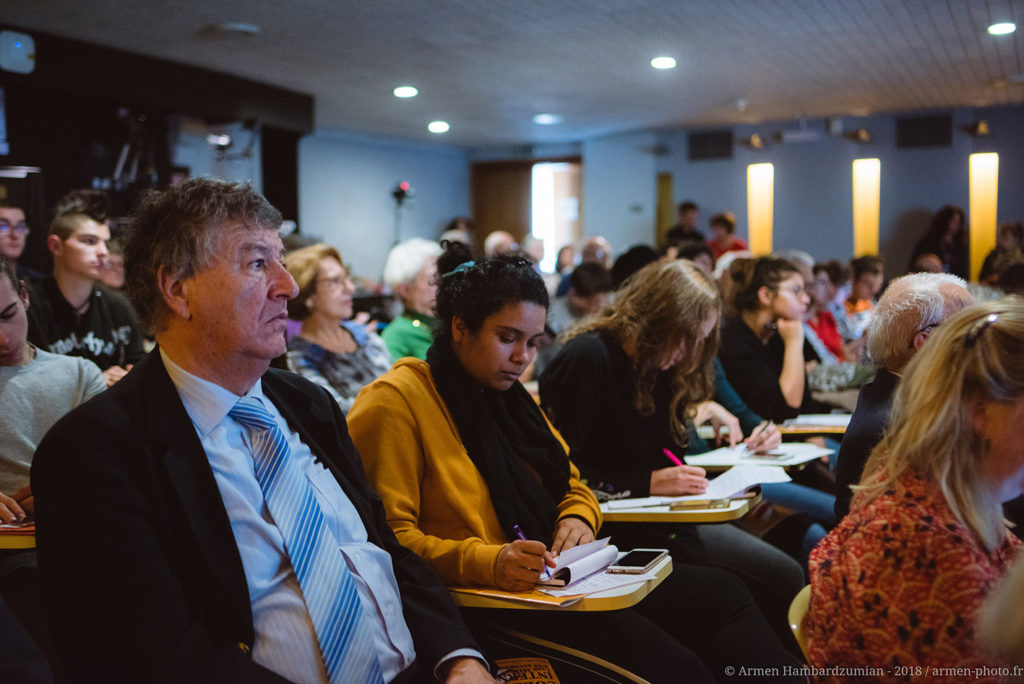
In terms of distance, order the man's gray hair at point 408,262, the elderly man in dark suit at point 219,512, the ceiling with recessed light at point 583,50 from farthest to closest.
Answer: the ceiling with recessed light at point 583,50 → the man's gray hair at point 408,262 → the elderly man in dark suit at point 219,512

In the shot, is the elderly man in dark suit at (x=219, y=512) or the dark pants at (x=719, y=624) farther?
the dark pants at (x=719, y=624)

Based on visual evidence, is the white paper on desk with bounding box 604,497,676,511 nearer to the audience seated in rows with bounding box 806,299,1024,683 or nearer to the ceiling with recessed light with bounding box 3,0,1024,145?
the audience seated in rows with bounding box 806,299,1024,683

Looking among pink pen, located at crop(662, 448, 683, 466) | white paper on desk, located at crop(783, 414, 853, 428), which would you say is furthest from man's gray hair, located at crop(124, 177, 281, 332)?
white paper on desk, located at crop(783, 414, 853, 428)

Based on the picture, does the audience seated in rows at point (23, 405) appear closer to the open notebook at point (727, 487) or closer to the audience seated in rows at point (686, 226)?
the open notebook at point (727, 487)

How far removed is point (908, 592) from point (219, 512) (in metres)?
1.05

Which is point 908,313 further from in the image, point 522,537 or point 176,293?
point 176,293

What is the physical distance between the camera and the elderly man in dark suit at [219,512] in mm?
1236

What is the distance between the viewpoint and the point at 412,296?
13.8 ft

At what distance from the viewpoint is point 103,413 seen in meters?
1.31

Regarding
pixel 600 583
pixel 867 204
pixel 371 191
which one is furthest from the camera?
pixel 371 191

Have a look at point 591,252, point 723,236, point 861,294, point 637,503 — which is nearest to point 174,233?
point 637,503

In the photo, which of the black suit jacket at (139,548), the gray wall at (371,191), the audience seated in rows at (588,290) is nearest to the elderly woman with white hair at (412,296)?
the audience seated in rows at (588,290)

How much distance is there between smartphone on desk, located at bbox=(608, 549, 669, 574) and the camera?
1.78 meters
